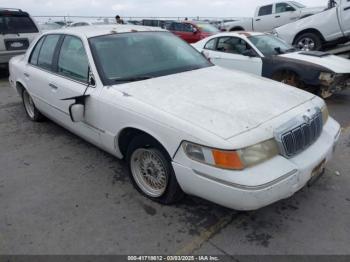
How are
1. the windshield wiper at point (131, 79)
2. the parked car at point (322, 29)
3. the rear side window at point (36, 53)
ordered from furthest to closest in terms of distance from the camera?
the parked car at point (322, 29)
the rear side window at point (36, 53)
the windshield wiper at point (131, 79)

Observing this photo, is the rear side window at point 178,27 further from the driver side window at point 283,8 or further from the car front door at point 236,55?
the car front door at point 236,55

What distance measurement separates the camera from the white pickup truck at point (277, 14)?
46.4ft

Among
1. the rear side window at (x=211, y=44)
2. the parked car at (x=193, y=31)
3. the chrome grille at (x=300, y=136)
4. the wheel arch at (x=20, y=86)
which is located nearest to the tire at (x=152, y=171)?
the chrome grille at (x=300, y=136)

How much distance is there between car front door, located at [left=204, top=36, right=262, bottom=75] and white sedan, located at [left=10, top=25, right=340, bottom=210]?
2.63 metres

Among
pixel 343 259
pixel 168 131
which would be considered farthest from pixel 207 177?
pixel 343 259

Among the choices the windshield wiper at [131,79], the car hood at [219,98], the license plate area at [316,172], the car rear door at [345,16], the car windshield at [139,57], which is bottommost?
the license plate area at [316,172]

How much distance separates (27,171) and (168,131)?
7.10 feet

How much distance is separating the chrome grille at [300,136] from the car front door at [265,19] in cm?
1279

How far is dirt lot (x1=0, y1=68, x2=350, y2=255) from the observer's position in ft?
8.63

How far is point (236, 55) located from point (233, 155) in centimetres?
486

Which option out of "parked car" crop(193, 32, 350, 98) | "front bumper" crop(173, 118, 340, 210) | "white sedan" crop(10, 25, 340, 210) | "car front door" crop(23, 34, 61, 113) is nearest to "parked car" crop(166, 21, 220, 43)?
"parked car" crop(193, 32, 350, 98)

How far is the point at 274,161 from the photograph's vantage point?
8.36 feet

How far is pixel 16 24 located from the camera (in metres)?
8.97

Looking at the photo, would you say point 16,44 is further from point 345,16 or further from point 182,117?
point 345,16
